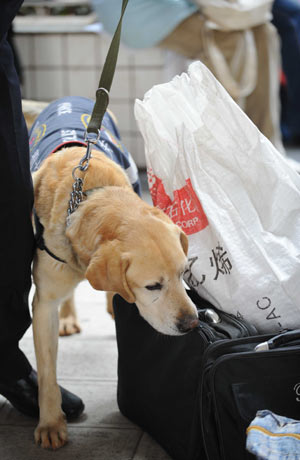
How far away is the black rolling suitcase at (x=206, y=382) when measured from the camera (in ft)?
4.52

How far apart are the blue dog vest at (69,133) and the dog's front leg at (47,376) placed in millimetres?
460

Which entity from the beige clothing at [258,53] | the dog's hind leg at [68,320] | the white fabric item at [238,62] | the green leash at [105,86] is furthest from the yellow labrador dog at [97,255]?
the beige clothing at [258,53]

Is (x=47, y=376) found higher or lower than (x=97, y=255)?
lower

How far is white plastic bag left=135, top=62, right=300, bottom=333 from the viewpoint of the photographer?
1.57 meters

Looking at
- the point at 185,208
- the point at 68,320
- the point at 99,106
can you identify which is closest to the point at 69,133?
the point at 99,106

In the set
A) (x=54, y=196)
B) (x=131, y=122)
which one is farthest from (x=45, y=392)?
(x=131, y=122)

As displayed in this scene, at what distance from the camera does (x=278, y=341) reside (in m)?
1.40

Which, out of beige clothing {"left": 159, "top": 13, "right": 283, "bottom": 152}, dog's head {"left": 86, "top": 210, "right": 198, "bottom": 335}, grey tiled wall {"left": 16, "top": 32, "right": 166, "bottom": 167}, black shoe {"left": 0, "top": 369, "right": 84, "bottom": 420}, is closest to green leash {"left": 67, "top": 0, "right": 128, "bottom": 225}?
dog's head {"left": 86, "top": 210, "right": 198, "bottom": 335}

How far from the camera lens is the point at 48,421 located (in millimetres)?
1716

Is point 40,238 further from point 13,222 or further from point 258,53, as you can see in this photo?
point 258,53

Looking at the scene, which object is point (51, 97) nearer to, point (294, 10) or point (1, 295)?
point (294, 10)

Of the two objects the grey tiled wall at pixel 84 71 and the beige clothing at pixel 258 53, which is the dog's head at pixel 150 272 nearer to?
the beige clothing at pixel 258 53

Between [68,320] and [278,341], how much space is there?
1.21 meters

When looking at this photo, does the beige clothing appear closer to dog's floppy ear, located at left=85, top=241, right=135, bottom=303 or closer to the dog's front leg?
the dog's front leg
